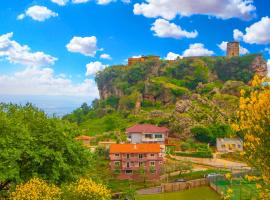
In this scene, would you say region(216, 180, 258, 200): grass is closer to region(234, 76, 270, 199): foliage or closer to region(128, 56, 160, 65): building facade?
region(234, 76, 270, 199): foliage

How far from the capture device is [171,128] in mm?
96250

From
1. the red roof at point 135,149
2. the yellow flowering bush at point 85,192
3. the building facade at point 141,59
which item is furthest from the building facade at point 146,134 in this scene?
the yellow flowering bush at point 85,192

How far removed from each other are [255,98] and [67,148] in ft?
83.9

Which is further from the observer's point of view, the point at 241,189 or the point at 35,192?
the point at 241,189

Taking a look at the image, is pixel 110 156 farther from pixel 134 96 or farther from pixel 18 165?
pixel 134 96

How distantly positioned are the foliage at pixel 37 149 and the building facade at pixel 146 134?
5209cm

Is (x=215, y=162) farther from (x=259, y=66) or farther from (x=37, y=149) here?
(x=259, y=66)

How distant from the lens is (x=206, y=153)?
82.2 meters

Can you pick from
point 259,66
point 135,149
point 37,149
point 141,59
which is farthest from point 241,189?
point 141,59

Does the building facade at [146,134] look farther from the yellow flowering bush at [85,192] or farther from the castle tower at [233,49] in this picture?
the castle tower at [233,49]

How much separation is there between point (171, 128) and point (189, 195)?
38566 mm

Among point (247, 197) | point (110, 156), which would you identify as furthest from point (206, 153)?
point (247, 197)

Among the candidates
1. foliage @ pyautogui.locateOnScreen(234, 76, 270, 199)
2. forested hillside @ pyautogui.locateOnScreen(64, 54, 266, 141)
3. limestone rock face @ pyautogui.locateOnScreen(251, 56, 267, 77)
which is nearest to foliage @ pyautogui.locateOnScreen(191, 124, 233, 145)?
forested hillside @ pyautogui.locateOnScreen(64, 54, 266, 141)

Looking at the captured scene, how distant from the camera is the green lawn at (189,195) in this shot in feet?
185
